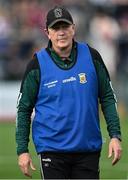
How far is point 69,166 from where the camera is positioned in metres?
8.73

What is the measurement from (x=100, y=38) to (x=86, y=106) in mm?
16792

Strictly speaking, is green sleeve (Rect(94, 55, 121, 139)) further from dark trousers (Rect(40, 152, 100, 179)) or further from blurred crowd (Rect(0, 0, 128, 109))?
blurred crowd (Rect(0, 0, 128, 109))

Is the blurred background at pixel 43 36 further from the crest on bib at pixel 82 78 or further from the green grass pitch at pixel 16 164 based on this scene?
the crest on bib at pixel 82 78

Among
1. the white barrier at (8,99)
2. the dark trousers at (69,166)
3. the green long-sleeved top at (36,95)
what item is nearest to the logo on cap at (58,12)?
the green long-sleeved top at (36,95)

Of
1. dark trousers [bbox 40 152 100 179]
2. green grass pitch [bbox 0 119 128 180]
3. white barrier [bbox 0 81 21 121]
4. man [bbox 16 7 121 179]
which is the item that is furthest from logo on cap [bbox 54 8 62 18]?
white barrier [bbox 0 81 21 121]

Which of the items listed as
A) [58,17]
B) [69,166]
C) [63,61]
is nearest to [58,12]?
[58,17]

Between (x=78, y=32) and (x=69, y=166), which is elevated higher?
(x=78, y=32)

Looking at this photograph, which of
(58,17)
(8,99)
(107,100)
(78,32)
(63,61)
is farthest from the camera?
(78,32)

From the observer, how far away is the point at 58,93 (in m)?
8.67

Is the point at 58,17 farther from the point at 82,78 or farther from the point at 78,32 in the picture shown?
the point at 78,32

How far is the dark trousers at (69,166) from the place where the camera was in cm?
865

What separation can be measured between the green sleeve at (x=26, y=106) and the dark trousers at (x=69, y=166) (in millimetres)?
252

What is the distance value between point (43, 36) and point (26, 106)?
16882 millimetres

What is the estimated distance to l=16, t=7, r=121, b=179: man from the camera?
341 inches
